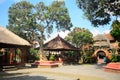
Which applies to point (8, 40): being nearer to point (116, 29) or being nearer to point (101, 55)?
point (116, 29)

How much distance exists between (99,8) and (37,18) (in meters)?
16.8

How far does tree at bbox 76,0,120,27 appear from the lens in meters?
25.7

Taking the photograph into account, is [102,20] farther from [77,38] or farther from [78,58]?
[77,38]

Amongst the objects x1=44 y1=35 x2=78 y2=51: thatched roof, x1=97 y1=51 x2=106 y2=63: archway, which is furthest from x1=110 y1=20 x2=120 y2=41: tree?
x1=97 y1=51 x2=106 y2=63: archway

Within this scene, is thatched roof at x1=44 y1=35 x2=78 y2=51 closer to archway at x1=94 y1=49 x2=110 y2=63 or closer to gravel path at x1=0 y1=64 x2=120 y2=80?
archway at x1=94 y1=49 x2=110 y2=63

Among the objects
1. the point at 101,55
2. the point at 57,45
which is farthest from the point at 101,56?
the point at 57,45

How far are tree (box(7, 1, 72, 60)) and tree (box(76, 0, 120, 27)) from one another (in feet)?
37.5

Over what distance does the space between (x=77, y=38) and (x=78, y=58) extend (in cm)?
1479

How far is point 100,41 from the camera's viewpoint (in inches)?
1923

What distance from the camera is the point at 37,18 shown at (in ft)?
136

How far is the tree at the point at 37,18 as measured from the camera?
39.5 m

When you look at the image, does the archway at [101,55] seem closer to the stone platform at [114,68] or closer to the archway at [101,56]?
the archway at [101,56]

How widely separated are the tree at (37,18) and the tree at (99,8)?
11433 millimetres

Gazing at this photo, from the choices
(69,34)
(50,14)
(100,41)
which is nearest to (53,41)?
(50,14)
